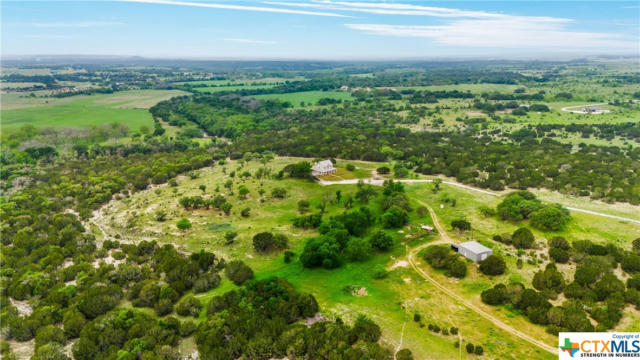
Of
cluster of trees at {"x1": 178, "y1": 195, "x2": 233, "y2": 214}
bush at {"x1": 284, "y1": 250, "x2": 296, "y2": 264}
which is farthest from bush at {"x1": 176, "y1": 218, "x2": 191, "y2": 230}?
bush at {"x1": 284, "y1": 250, "x2": 296, "y2": 264}

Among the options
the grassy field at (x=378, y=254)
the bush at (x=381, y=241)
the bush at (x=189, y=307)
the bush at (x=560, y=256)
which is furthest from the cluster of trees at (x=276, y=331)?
the bush at (x=560, y=256)

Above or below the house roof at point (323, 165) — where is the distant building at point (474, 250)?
below

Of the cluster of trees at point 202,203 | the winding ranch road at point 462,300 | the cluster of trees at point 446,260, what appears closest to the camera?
the winding ranch road at point 462,300

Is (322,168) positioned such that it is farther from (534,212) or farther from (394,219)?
(534,212)

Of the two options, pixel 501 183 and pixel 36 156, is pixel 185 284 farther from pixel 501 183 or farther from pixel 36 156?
pixel 36 156

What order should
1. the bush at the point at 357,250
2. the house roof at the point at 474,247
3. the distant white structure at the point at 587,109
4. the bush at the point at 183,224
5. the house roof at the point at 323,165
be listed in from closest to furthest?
1. the house roof at the point at 474,247
2. the bush at the point at 357,250
3. the bush at the point at 183,224
4. the house roof at the point at 323,165
5. the distant white structure at the point at 587,109

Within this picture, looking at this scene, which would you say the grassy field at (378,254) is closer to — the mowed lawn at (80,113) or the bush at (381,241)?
the bush at (381,241)

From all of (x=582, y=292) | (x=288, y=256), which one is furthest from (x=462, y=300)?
(x=288, y=256)
